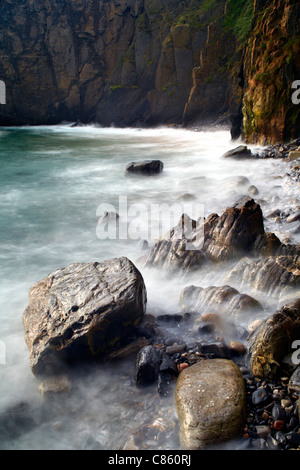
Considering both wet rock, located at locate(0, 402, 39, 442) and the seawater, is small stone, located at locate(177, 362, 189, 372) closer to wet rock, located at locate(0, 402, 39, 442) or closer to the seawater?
the seawater

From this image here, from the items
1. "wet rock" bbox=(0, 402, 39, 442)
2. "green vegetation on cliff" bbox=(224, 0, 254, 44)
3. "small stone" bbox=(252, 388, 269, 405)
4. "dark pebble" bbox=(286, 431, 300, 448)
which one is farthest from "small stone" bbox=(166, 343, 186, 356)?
"green vegetation on cliff" bbox=(224, 0, 254, 44)

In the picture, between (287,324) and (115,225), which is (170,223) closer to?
(115,225)

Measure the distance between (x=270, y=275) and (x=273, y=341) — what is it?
55.7 inches

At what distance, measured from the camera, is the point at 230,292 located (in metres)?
4.12

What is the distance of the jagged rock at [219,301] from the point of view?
12.7 ft

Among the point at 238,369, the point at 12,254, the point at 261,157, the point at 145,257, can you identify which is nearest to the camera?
the point at 238,369

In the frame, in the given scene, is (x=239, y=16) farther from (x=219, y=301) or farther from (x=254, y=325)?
(x=254, y=325)

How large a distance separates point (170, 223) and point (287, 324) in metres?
4.57

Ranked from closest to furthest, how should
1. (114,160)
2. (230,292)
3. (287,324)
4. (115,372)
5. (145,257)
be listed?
(287,324) < (115,372) < (230,292) < (145,257) < (114,160)

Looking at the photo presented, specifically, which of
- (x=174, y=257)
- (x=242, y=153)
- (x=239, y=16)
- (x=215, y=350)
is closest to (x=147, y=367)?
(x=215, y=350)

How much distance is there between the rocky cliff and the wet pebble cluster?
11.7 metres

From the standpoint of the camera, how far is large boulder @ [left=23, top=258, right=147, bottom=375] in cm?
339

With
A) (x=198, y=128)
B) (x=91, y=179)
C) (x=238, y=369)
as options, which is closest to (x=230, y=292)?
(x=238, y=369)

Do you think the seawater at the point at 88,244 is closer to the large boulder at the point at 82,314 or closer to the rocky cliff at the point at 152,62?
the large boulder at the point at 82,314
